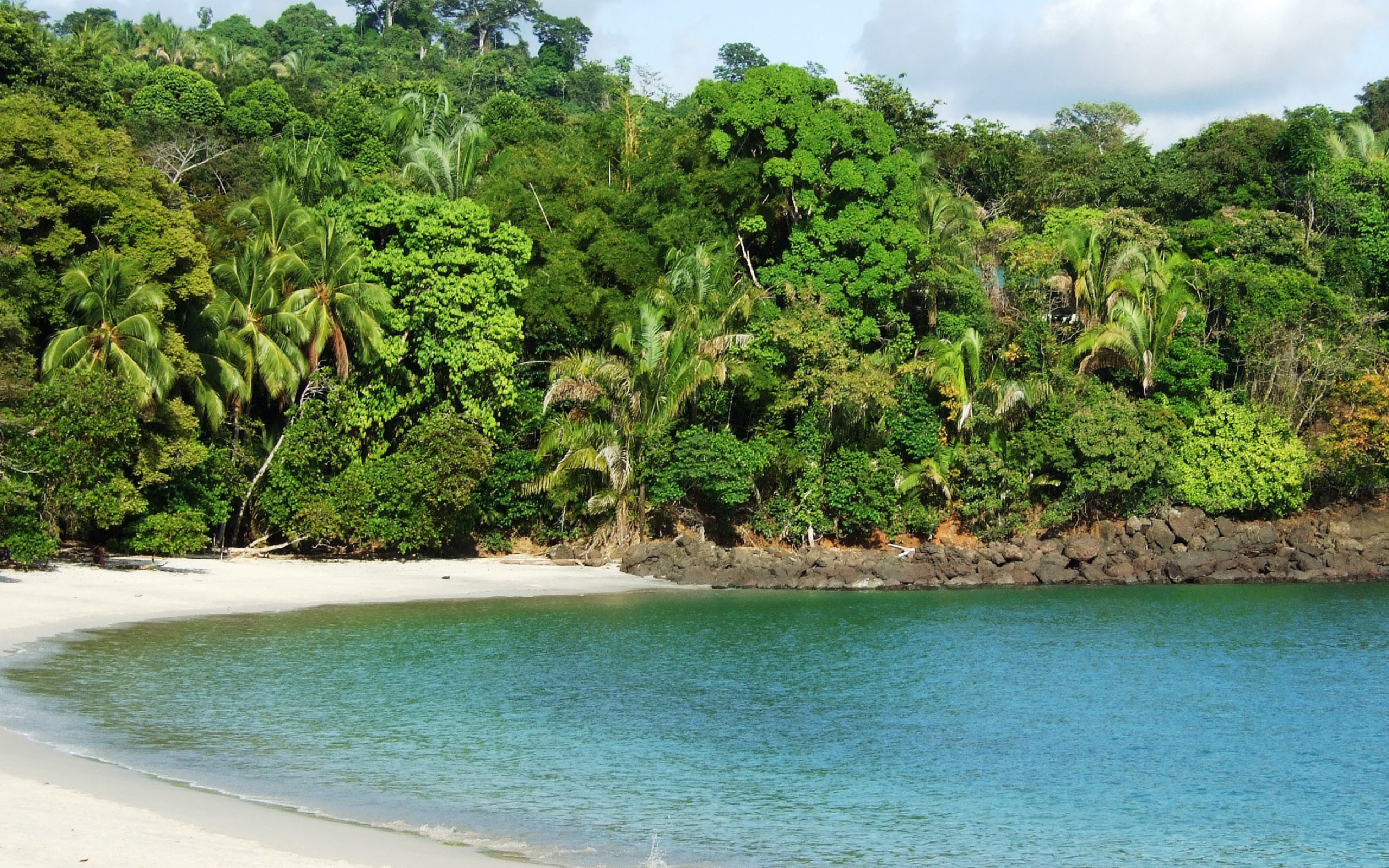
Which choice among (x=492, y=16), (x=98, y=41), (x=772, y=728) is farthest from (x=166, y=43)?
(x=772, y=728)

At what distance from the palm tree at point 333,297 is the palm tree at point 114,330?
446 centimetres

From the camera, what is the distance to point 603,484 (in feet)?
114

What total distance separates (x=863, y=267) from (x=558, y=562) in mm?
12328

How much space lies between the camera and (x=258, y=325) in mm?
30859

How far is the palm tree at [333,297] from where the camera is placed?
31156 mm

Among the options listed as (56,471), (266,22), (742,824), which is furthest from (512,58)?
(742,824)

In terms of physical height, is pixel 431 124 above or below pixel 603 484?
above

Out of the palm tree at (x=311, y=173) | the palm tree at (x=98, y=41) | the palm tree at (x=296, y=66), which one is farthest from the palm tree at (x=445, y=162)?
the palm tree at (x=296, y=66)

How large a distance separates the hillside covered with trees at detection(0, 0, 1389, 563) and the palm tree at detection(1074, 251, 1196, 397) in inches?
4.7

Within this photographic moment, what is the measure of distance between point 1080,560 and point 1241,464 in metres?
6.41

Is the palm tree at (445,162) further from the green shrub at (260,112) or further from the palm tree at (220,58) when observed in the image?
the palm tree at (220,58)

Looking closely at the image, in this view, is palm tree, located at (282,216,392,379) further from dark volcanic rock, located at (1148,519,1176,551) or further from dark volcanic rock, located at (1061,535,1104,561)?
dark volcanic rock, located at (1148,519,1176,551)

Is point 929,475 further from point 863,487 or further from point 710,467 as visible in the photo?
point 710,467

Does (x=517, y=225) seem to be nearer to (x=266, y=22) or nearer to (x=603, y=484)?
(x=603, y=484)
